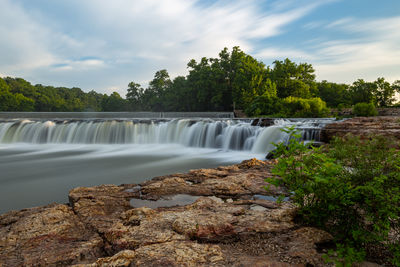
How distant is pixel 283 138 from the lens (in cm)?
1219

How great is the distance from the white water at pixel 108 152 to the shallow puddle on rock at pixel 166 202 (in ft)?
8.71

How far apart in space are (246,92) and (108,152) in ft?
88.4

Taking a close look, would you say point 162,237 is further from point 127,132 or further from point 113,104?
point 113,104

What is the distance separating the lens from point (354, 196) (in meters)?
2.14

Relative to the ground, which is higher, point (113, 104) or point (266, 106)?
point (113, 104)

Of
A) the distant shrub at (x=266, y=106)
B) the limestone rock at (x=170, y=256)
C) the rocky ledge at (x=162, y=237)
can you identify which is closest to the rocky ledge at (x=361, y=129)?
the rocky ledge at (x=162, y=237)

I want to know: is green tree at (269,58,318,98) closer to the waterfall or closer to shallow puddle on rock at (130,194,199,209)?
the waterfall

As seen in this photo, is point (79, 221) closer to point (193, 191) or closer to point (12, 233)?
point (12, 233)

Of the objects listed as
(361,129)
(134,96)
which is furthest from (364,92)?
(134,96)

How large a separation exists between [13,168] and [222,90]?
3593 cm

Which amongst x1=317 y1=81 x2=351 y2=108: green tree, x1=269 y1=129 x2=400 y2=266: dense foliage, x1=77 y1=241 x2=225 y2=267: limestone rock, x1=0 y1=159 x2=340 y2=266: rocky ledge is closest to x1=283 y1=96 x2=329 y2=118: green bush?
x1=317 y1=81 x2=351 y2=108: green tree

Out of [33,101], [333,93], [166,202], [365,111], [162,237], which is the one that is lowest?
[166,202]

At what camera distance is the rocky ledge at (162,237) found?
2.17 meters

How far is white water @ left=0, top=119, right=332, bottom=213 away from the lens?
7.53 metres
